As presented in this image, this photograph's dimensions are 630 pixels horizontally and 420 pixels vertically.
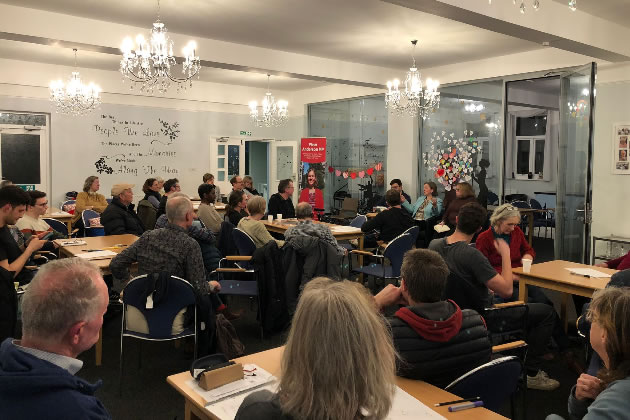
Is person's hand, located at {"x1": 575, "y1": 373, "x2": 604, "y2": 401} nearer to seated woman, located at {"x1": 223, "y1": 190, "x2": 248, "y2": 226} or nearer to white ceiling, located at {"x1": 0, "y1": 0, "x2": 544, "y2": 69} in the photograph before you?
seated woman, located at {"x1": 223, "y1": 190, "x2": 248, "y2": 226}

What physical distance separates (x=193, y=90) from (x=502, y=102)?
649cm

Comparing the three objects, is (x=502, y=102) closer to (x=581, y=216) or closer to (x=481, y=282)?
(x=581, y=216)

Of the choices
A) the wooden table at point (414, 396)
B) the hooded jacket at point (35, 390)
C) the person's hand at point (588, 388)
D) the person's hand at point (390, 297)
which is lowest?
the wooden table at point (414, 396)

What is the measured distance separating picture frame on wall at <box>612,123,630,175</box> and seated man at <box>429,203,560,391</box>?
4.16m

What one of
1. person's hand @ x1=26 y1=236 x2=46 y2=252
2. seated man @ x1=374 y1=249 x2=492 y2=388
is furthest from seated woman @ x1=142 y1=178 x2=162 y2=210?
seated man @ x1=374 y1=249 x2=492 y2=388

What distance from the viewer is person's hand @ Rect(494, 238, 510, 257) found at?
146 inches

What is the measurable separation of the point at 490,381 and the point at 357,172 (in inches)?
359

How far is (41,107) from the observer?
944 centimetres

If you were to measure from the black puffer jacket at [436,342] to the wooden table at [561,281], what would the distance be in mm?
1916

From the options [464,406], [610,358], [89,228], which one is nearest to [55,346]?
[464,406]

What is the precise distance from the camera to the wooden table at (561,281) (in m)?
3.67

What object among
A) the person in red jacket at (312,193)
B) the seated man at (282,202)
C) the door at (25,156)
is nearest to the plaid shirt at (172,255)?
the seated man at (282,202)

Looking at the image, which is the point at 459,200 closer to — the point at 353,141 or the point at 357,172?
the point at 357,172

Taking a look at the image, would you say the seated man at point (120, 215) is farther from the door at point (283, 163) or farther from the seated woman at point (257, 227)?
the door at point (283, 163)
